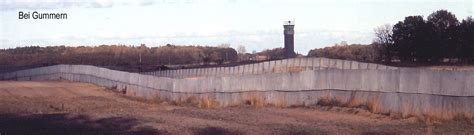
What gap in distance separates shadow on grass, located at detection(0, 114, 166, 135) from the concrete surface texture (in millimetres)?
7275

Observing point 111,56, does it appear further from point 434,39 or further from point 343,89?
point 343,89

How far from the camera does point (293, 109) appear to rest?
23.0 m

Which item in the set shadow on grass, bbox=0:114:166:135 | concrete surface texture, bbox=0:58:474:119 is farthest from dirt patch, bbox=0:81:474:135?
concrete surface texture, bbox=0:58:474:119

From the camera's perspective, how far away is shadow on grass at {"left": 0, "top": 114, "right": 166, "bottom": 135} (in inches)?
618

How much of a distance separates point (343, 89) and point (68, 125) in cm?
916

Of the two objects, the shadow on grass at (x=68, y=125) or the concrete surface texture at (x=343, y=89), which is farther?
the concrete surface texture at (x=343, y=89)

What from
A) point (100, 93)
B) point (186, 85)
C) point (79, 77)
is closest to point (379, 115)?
point (186, 85)

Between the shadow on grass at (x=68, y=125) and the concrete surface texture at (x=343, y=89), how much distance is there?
7.28 meters

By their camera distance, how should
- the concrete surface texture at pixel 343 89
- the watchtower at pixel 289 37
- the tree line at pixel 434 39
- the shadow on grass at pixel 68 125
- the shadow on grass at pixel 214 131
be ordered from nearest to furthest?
1. the shadow on grass at pixel 214 131
2. the shadow on grass at pixel 68 125
3. the concrete surface texture at pixel 343 89
4. the tree line at pixel 434 39
5. the watchtower at pixel 289 37

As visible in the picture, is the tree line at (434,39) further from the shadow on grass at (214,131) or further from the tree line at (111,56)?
the shadow on grass at (214,131)

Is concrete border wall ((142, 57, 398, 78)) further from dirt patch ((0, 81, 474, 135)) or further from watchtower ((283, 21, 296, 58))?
watchtower ((283, 21, 296, 58))

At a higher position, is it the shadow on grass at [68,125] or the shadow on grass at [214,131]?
the shadow on grass at [214,131]

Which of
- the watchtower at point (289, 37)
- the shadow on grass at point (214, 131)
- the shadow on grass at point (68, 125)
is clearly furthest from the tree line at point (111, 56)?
the shadow on grass at point (214, 131)

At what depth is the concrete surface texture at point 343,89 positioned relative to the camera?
18375mm
